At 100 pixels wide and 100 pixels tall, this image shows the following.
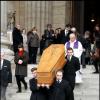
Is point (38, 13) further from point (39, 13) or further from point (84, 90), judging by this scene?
point (84, 90)

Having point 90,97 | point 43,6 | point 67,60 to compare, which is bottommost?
point 90,97

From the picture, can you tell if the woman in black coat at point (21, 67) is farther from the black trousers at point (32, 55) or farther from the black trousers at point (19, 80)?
the black trousers at point (32, 55)

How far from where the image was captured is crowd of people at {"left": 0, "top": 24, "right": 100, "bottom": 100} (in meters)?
14.1

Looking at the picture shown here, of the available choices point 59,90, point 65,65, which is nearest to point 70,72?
point 65,65

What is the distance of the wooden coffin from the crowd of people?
0.43 feet

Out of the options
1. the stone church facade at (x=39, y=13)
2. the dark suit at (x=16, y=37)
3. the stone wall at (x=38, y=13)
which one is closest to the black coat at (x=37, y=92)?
the dark suit at (x=16, y=37)

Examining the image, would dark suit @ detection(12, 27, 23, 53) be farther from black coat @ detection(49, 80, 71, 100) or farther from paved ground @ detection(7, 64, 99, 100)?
black coat @ detection(49, 80, 71, 100)

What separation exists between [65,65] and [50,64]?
3.87 feet

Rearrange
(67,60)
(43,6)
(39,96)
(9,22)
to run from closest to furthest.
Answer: (39,96), (67,60), (9,22), (43,6)

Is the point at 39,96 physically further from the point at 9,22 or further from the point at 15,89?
the point at 9,22

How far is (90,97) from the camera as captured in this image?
59.4 ft

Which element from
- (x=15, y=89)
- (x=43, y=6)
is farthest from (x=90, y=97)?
(x=43, y=6)

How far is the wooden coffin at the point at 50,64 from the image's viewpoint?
46.4 ft

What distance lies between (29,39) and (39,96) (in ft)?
31.3
